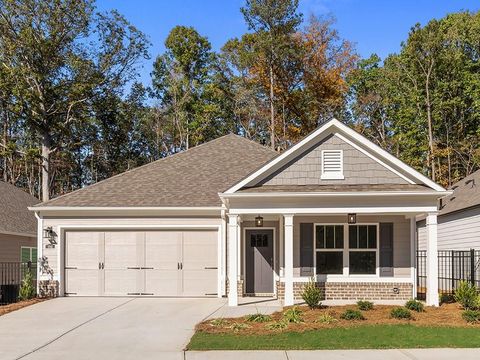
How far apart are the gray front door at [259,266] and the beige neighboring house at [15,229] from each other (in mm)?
9985

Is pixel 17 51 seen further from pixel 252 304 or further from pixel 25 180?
pixel 25 180

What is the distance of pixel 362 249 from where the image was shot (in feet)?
58.9

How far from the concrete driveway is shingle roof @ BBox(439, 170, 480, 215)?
973 centimetres

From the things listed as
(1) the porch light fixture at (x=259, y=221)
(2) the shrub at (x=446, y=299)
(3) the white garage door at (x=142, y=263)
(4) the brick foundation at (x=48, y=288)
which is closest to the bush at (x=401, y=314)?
(2) the shrub at (x=446, y=299)

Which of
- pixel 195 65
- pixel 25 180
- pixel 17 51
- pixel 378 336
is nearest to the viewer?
pixel 378 336

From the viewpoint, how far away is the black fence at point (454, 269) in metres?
18.8

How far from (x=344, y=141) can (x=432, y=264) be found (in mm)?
4159

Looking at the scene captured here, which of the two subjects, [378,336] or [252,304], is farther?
[252,304]

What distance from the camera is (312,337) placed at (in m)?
11.6

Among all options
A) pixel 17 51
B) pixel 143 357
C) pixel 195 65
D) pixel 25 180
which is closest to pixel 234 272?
pixel 143 357

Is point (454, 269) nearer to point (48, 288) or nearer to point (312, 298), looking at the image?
point (312, 298)

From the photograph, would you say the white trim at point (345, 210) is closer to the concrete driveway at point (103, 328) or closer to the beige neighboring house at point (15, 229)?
the concrete driveway at point (103, 328)

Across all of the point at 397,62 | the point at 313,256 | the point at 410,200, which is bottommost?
the point at 313,256

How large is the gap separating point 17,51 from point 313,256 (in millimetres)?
22423
